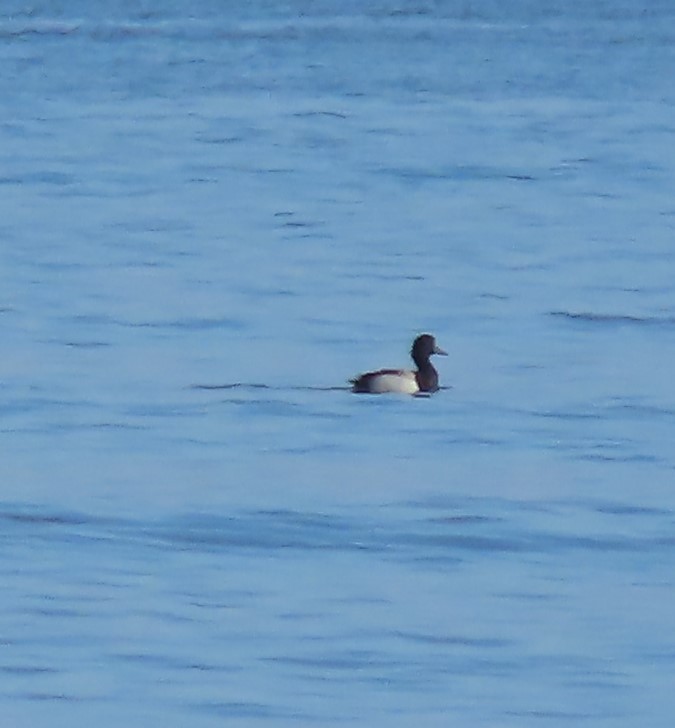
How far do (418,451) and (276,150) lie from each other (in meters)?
15.8

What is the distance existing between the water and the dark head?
0.24 meters

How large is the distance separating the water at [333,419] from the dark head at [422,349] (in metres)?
0.24

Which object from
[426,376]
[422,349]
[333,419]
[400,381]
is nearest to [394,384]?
[400,381]

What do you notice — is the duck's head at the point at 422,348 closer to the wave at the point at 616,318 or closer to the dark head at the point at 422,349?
the dark head at the point at 422,349

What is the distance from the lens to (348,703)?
8.06 meters

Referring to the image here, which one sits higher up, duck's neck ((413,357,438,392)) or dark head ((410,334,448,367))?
dark head ((410,334,448,367))

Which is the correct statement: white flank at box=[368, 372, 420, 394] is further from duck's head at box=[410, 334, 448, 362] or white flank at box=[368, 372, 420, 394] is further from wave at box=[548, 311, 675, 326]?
wave at box=[548, 311, 675, 326]

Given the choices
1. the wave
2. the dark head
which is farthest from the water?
the dark head

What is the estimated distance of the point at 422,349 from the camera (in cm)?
1454

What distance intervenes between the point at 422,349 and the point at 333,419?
4.20 ft

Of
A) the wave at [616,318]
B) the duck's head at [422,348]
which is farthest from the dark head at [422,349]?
the wave at [616,318]

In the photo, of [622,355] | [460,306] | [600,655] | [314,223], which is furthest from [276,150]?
[600,655]

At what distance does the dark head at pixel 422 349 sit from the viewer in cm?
1441

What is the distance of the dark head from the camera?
47.3 feet
